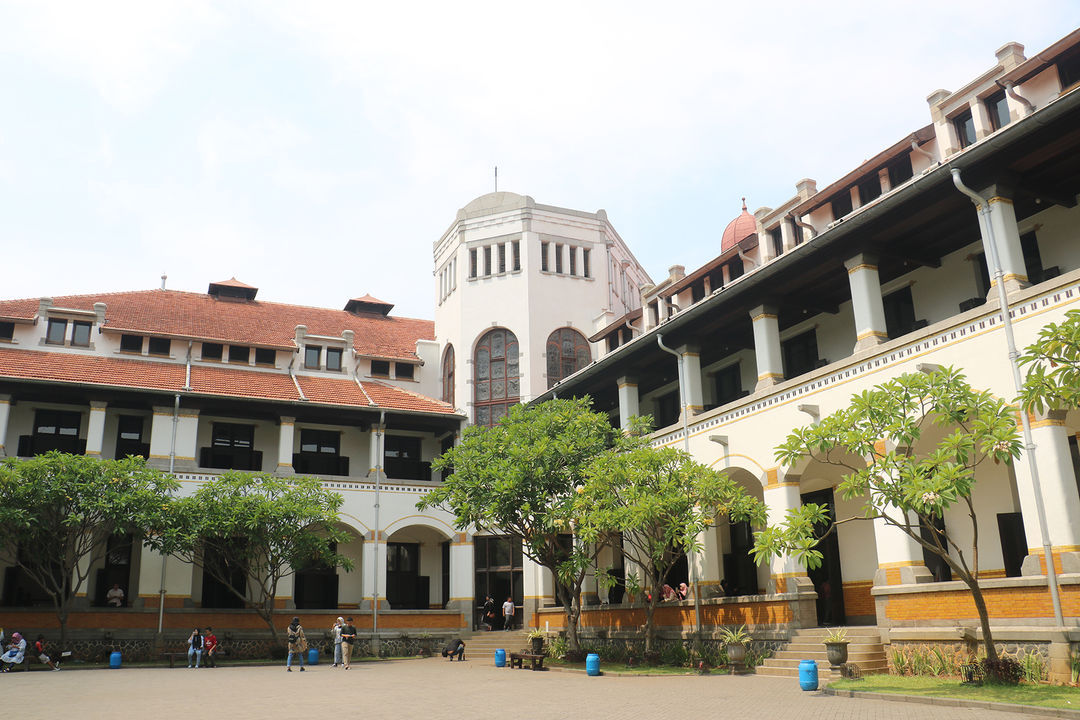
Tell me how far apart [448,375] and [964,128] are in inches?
908

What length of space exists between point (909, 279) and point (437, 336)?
73.4 ft

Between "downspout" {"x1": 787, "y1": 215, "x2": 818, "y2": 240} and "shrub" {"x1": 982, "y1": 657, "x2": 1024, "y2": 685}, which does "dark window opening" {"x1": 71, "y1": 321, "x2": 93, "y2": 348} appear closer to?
"downspout" {"x1": 787, "y1": 215, "x2": 818, "y2": 240}

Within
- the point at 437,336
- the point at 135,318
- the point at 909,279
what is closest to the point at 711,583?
the point at 909,279

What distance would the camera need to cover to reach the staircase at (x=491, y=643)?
2652 centimetres

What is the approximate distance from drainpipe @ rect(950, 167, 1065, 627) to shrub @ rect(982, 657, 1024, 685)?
3.16ft

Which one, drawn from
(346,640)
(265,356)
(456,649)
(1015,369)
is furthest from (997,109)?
(265,356)

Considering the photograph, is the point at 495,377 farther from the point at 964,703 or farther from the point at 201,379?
the point at 964,703

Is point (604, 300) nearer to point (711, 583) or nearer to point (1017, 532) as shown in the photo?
point (711, 583)

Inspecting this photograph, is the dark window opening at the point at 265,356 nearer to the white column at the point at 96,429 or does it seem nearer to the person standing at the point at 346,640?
the white column at the point at 96,429

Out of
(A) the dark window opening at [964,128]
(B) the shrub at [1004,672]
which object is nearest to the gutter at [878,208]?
(A) the dark window opening at [964,128]

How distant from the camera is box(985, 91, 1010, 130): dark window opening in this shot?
1630 cm

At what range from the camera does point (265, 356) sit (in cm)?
3262

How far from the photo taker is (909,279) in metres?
19.1

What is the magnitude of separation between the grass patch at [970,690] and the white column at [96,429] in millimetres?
22913
